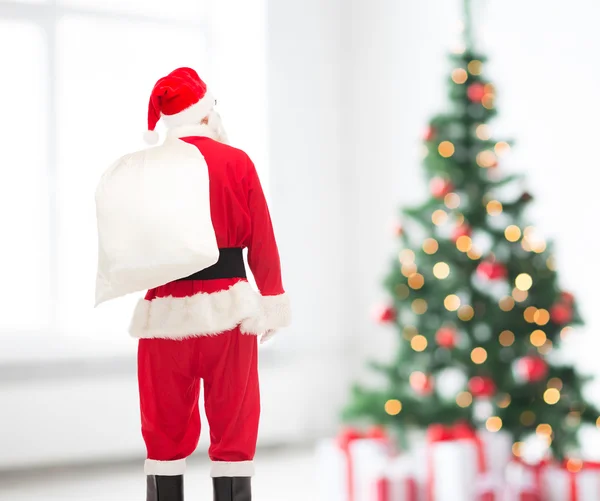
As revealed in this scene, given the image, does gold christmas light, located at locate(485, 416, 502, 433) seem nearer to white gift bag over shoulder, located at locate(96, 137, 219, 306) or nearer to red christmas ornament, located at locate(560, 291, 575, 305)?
red christmas ornament, located at locate(560, 291, 575, 305)

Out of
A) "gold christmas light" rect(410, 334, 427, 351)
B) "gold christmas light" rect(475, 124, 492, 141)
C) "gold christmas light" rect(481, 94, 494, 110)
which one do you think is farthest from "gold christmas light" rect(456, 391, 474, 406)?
"gold christmas light" rect(481, 94, 494, 110)

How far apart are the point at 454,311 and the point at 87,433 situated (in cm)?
189

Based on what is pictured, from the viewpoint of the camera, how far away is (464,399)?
286 centimetres

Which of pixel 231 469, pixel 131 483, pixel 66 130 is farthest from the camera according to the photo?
pixel 66 130

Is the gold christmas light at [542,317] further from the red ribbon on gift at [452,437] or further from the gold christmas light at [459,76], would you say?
the gold christmas light at [459,76]

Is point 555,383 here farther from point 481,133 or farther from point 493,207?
point 481,133

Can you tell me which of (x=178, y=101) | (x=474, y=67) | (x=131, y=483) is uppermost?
(x=474, y=67)

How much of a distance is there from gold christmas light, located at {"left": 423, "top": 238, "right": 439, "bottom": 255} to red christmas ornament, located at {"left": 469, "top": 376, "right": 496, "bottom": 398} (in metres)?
0.48

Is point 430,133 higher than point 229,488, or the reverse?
point 430,133

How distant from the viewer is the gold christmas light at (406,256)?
297 cm

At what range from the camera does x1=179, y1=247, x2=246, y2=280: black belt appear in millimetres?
1769

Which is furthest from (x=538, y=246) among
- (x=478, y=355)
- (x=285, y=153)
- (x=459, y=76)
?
(x=285, y=153)

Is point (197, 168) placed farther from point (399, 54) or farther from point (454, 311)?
point (399, 54)

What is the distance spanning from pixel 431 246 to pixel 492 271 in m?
0.25
